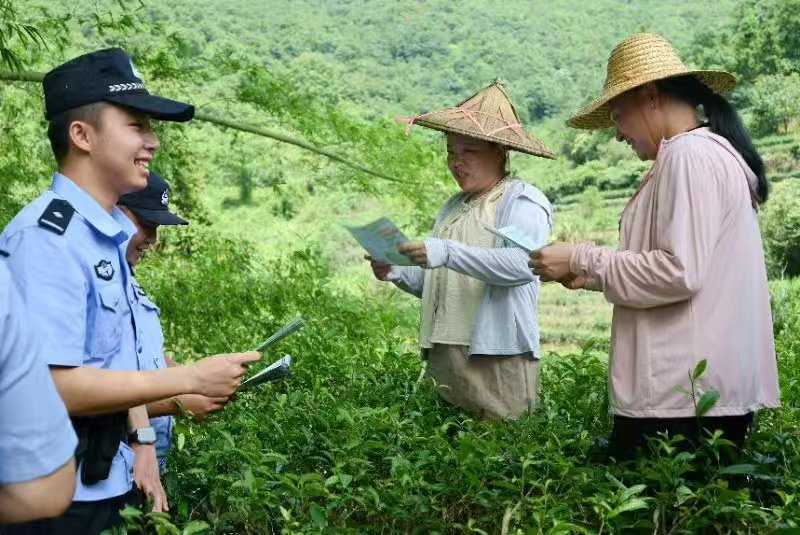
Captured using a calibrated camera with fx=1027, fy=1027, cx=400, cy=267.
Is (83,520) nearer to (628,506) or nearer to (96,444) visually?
(96,444)

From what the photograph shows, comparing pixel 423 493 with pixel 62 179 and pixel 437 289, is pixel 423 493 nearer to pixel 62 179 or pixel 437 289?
pixel 62 179

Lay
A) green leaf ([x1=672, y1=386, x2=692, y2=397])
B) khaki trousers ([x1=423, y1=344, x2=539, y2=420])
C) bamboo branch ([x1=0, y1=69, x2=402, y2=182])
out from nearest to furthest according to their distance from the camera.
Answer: green leaf ([x1=672, y1=386, x2=692, y2=397]) → khaki trousers ([x1=423, y1=344, x2=539, y2=420]) → bamboo branch ([x1=0, y1=69, x2=402, y2=182])

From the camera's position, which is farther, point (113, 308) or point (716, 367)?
point (716, 367)

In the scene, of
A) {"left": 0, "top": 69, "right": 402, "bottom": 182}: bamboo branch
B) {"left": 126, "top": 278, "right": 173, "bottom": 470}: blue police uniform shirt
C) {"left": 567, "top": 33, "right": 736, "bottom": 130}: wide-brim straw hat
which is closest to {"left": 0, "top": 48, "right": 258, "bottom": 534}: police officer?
{"left": 126, "top": 278, "right": 173, "bottom": 470}: blue police uniform shirt

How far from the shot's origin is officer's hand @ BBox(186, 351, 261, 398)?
181cm

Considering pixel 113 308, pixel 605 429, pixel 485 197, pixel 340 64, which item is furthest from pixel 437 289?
pixel 340 64

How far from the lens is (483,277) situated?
3031 millimetres

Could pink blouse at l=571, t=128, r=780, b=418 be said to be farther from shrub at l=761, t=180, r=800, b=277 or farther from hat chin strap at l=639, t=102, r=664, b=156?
shrub at l=761, t=180, r=800, b=277

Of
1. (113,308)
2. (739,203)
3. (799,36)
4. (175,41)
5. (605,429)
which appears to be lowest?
(605,429)

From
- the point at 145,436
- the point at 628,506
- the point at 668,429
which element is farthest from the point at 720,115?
the point at 145,436

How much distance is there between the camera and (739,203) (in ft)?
7.00

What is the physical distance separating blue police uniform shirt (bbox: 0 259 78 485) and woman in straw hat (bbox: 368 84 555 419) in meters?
1.75

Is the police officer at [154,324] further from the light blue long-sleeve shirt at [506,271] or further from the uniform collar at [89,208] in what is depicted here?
the light blue long-sleeve shirt at [506,271]

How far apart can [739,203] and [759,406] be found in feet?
1.46
